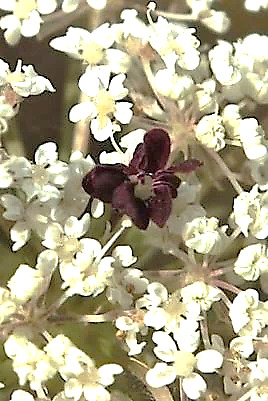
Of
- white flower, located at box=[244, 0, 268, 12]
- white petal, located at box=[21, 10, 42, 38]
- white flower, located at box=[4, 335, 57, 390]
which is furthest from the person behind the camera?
white flower, located at box=[244, 0, 268, 12]

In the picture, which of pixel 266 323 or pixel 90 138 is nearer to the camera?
pixel 266 323

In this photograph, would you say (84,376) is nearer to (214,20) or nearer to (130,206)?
(130,206)

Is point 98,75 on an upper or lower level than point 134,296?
upper

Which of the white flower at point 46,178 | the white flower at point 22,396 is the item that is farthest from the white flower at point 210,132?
the white flower at point 22,396

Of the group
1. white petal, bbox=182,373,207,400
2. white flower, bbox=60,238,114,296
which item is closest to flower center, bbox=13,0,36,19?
white flower, bbox=60,238,114,296

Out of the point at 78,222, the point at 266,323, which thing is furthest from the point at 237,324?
the point at 78,222

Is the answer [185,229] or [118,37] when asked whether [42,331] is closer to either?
[185,229]

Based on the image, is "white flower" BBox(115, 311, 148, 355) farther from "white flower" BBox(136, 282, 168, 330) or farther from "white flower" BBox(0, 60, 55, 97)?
"white flower" BBox(0, 60, 55, 97)
